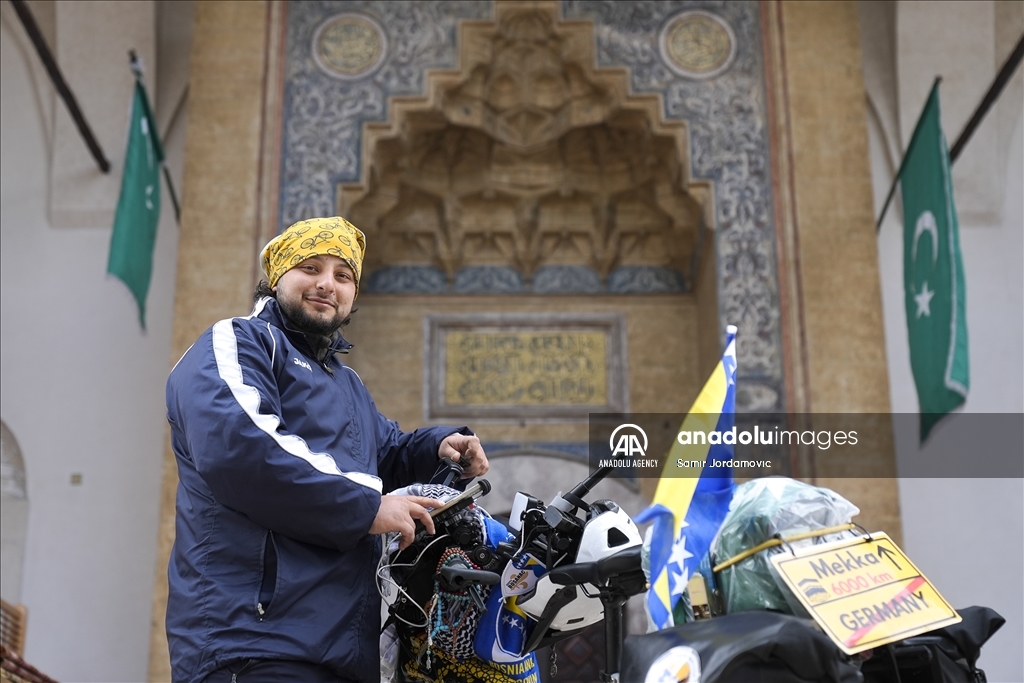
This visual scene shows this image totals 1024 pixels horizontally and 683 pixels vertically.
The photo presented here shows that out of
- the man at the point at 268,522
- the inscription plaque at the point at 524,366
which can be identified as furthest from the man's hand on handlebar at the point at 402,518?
the inscription plaque at the point at 524,366

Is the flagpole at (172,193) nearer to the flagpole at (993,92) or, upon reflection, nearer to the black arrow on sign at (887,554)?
the flagpole at (993,92)

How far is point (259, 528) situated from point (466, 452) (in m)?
0.58

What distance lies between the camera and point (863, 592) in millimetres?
1810

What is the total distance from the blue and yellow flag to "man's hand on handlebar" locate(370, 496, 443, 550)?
45 centimetres

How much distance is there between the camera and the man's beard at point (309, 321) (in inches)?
94.3

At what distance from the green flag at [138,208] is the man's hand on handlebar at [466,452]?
380 centimetres

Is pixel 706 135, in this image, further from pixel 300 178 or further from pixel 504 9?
pixel 300 178

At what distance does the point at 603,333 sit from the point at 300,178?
2.54 meters

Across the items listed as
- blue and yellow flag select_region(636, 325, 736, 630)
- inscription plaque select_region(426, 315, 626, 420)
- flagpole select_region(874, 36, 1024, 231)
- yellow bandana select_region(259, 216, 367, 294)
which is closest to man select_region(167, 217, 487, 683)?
yellow bandana select_region(259, 216, 367, 294)

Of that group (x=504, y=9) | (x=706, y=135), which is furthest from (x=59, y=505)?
(x=706, y=135)

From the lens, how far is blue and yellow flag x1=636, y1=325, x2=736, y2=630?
1.84 m

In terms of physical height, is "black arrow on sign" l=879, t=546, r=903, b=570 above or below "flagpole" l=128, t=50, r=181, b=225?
below

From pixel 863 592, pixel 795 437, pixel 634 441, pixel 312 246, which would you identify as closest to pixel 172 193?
pixel 634 441

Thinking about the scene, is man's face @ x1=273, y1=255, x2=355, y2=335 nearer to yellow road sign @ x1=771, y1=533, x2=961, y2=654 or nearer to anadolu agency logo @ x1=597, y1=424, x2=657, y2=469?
yellow road sign @ x1=771, y1=533, x2=961, y2=654
